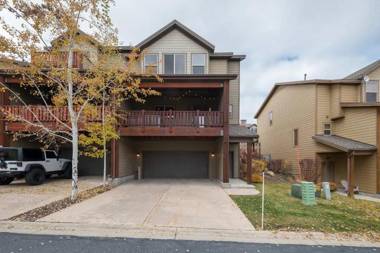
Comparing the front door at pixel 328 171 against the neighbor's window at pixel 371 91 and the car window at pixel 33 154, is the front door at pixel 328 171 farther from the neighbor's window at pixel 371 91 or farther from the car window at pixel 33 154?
the car window at pixel 33 154

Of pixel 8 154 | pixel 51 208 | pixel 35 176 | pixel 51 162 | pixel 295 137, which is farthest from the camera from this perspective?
pixel 295 137

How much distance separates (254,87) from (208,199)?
33685 millimetres

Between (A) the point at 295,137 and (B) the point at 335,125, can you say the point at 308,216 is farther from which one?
(A) the point at 295,137

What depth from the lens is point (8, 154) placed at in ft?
40.8

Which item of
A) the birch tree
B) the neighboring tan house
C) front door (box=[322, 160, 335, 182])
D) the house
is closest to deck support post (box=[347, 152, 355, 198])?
the neighboring tan house

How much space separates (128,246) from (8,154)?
10.1 meters

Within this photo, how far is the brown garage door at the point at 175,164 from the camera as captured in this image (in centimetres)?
1902

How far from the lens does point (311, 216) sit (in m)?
8.12

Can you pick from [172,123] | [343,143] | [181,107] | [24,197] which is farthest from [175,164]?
[343,143]

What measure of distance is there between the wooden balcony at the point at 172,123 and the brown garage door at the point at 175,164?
177 inches

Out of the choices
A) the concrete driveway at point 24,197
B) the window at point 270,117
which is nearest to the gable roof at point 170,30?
the concrete driveway at point 24,197

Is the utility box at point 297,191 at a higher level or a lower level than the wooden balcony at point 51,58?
lower

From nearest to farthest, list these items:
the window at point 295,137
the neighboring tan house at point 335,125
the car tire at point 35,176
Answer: the car tire at point 35,176
the neighboring tan house at point 335,125
the window at point 295,137

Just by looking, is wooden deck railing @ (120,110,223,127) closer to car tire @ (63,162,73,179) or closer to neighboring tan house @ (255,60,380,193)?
car tire @ (63,162,73,179)
